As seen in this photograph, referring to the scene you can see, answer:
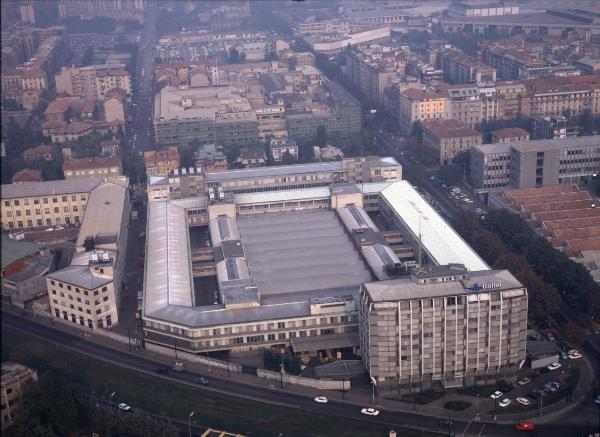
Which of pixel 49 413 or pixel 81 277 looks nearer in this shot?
pixel 49 413

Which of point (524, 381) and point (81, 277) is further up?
point (81, 277)

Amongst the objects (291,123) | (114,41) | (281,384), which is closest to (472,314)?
(281,384)

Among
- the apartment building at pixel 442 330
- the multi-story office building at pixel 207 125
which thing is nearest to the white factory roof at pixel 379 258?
the apartment building at pixel 442 330

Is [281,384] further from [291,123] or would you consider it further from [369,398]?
[291,123]

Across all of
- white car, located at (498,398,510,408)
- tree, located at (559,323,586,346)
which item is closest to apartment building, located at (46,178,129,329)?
white car, located at (498,398,510,408)

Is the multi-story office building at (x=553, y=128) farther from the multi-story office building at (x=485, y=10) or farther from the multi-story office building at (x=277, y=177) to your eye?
the multi-story office building at (x=485, y=10)

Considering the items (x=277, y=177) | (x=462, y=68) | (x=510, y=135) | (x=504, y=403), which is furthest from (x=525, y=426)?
(x=462, y=68)

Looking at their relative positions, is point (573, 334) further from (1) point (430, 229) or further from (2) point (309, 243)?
(2) point (309, 243)
